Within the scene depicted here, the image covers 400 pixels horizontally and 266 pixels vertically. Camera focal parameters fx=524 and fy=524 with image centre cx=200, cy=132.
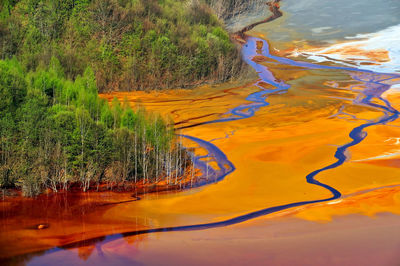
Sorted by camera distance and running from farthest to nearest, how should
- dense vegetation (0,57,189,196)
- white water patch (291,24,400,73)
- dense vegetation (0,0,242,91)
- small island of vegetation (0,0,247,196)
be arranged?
white water patch (291,24,400,73) → dense vegetation (0,0,242,91) → small island of vegetation (0,0,247,196) → dense vegetation (0,57,189,196)

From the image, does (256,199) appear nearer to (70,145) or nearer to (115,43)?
A: (70,145)

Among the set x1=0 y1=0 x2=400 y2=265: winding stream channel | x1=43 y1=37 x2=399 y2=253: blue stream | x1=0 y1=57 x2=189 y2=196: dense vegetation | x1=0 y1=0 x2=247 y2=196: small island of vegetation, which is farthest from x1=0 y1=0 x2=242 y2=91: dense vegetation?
x1=0 y1=57 x2=189 y2=196: dense vegetation

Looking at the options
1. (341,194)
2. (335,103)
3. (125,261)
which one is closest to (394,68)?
(335,103)

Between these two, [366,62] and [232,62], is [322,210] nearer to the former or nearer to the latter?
[232,62]

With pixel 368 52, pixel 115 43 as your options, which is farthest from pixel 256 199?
pixel 368 52

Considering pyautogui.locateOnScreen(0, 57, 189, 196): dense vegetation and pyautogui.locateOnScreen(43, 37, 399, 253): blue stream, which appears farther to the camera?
pyautogui.locateOnScreen(0, 57, 189, 196): dense vegetation

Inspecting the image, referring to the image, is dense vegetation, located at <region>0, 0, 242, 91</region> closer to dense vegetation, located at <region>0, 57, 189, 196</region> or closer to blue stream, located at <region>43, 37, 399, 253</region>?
blue stream, located at <region>43, 37, 399, 253</region>

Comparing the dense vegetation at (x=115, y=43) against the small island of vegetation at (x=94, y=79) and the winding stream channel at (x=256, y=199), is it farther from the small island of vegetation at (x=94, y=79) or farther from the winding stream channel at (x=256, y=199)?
the winding stream channel at (x=256, y=199)
